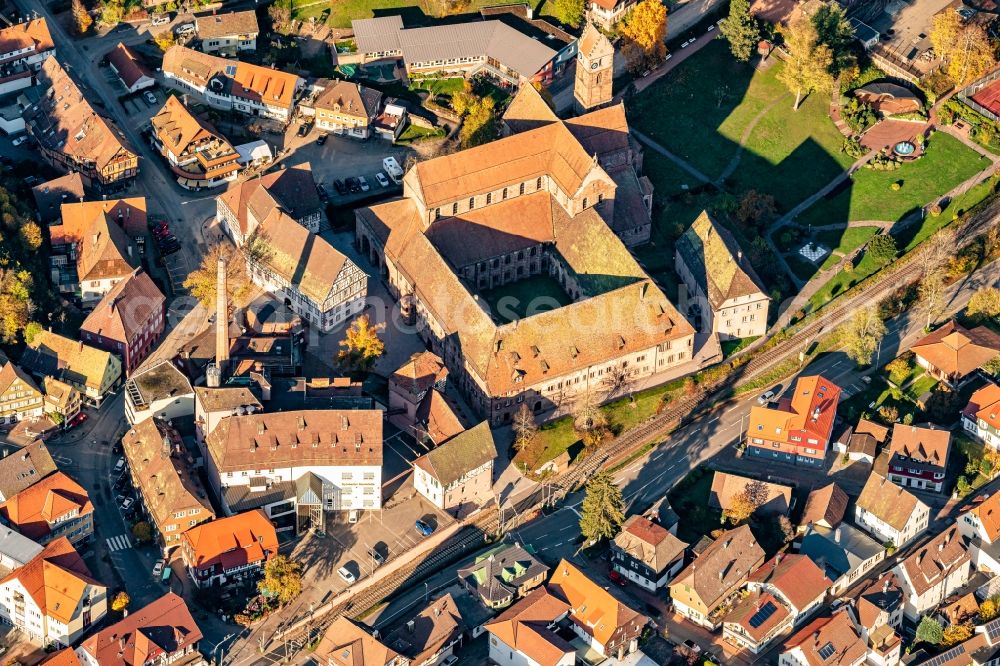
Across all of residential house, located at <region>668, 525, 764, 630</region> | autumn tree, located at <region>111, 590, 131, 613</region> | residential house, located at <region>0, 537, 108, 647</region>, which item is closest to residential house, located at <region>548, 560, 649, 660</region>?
residential house, located at <region>668, 525, 764, 630</region>

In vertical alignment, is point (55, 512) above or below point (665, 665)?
above

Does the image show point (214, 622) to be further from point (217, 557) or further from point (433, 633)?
point (433, 633)

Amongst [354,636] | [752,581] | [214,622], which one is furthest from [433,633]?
[752,581]

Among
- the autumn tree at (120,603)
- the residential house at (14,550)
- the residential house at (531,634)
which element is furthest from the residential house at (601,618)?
the residential house at (14,550)

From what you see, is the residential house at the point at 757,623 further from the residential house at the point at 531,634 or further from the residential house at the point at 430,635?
the residential house at the point at 430,635

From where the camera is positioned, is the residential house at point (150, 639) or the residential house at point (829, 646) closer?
the residential house at point (150, 639)

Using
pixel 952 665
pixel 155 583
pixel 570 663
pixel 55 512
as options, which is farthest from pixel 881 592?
pixel 55 512

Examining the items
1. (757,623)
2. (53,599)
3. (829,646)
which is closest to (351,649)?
(53,599)
